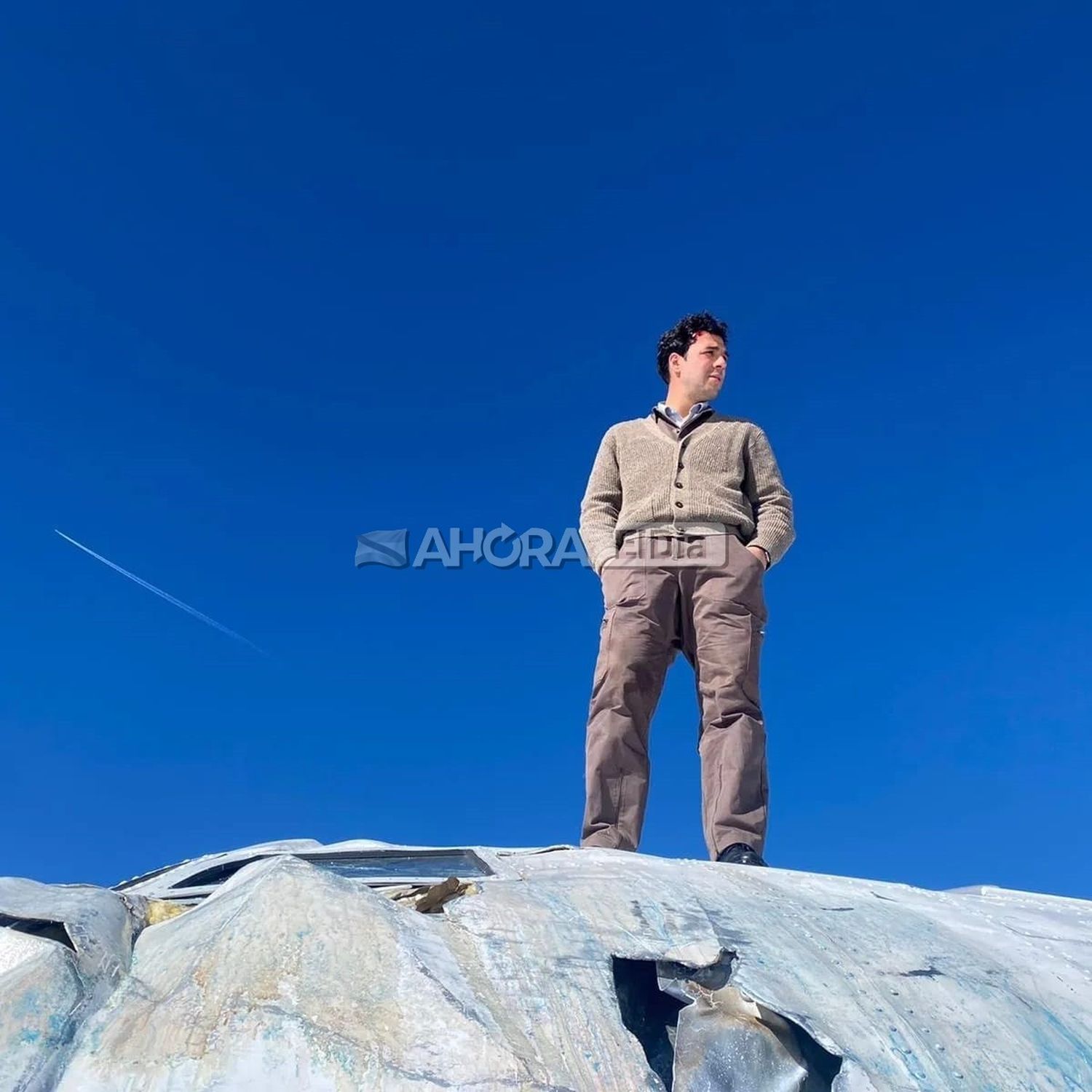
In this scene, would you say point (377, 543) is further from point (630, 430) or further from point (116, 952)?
point (116, 952)

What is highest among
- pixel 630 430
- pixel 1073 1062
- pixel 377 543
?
pixel 377 543

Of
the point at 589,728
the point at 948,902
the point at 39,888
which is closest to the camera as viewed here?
the point at 39,888

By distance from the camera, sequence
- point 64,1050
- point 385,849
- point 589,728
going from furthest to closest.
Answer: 1. point 589,728
2. point 385,849
3. point 64,1050

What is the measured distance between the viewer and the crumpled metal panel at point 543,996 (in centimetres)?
175

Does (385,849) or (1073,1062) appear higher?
(385,849)

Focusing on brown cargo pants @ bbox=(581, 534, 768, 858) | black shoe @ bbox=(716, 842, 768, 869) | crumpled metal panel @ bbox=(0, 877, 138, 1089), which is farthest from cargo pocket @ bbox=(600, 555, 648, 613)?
crumpled metal panel @ bbox=(0, 877, 138, 1089)

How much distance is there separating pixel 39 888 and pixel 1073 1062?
7.09 ft

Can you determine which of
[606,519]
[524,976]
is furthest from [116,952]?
[606,519]

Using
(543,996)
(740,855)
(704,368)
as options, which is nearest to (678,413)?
(704,368)

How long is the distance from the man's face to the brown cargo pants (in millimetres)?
868

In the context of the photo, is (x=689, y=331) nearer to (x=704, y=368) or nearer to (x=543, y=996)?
(x=704, y=368)

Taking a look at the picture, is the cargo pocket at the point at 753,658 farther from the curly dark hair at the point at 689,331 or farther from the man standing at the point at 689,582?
the curly dark hair at the point at 689,331

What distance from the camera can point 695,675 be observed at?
→ 4.53 metres

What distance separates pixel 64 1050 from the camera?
1738 mm
